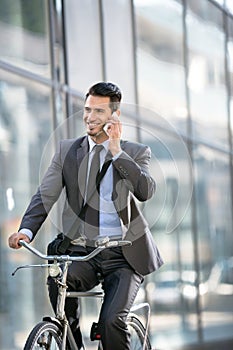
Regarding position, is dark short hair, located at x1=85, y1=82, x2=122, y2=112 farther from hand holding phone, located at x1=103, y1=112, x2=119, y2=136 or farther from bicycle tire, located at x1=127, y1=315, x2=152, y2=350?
bicycle tire, located at x1=127, y1=315, x2=152, y2=350

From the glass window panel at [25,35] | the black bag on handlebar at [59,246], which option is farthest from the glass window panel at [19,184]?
the black bag on handlebar at [59,246]

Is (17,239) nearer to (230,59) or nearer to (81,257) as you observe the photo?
(81,257)

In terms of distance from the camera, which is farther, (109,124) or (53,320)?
(109,124)

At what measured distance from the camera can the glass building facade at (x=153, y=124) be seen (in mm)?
8812

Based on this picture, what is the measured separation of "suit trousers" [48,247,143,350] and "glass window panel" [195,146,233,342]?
945cm

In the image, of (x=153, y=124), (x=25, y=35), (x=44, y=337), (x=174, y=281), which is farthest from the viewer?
(x=174, y=281)

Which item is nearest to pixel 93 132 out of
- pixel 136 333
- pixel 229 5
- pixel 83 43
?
pixel 136 333

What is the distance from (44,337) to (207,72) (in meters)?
11.0

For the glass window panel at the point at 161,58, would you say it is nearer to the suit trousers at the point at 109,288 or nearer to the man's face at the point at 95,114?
the suit trousers at the point at 109,288

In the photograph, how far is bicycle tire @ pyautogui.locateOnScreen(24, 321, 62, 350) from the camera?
4652 millimetres

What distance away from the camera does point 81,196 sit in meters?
5.22

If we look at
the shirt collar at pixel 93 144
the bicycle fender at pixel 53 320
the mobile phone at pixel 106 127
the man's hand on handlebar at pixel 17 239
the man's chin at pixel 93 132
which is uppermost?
the mobile phone at pixel 106 127

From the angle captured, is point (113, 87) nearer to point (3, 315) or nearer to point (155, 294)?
point (3, 315)

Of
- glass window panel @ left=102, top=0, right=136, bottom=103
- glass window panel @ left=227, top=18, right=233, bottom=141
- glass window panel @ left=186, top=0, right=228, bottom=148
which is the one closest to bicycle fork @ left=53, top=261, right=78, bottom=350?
glass window panel @ left=102, top=0, right=136, bottom=103
